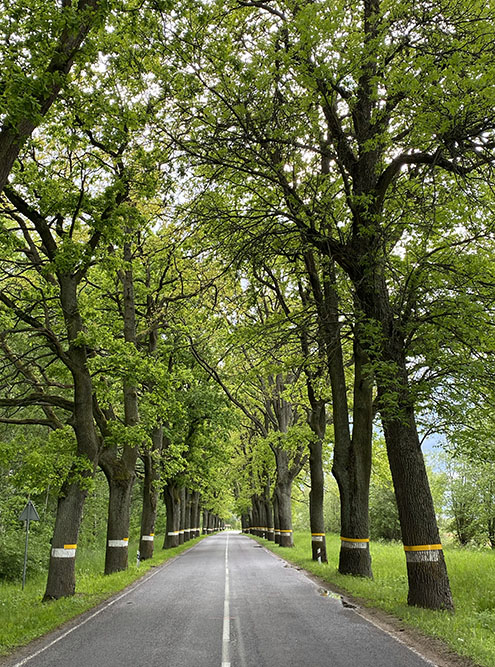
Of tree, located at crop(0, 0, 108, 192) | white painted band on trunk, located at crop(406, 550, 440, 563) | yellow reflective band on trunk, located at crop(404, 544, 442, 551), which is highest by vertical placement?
tree, located at crop(0, 0, 108, 192)

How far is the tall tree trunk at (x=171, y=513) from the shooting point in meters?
30.7

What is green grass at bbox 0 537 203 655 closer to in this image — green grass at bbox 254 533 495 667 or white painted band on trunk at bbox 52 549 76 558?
white painted band on trunk at bbox 52 549 76 558

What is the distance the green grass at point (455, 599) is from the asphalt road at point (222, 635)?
2.24 feet

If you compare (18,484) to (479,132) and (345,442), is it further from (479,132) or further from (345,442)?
(479,132)

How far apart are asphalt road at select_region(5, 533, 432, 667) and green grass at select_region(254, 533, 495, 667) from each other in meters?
0.68

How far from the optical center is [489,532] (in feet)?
86.2

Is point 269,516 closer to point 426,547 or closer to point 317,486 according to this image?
point 317,486

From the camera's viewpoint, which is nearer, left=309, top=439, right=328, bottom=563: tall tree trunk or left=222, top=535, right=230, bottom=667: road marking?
left=222, top=535, right=230, bottom=667: road marking

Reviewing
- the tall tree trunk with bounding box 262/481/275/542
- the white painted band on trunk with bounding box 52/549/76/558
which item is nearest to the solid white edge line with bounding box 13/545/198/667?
the white painted band on trunk with bounding box 52/549/76/558

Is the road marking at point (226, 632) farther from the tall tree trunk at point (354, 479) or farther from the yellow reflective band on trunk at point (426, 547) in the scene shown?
the yellow reflective band on trunk at point (426, 547)

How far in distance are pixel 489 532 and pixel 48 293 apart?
24682 millimetres

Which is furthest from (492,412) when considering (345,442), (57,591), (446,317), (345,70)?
(57,591)

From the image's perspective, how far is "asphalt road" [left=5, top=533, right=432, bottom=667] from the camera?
654 centimetres

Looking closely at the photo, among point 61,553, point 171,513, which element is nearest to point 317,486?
point 61,553
